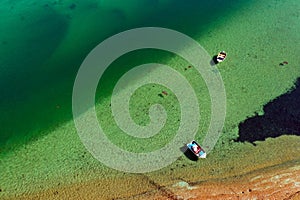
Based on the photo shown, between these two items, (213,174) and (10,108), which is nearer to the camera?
A: (213,174)

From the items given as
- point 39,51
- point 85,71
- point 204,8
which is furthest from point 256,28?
point 39,51

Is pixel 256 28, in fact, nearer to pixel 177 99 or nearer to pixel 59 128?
pixel 177 99

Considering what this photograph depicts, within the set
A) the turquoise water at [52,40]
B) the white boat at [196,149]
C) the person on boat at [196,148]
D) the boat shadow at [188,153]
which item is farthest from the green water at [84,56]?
the person on boat at [196,148]

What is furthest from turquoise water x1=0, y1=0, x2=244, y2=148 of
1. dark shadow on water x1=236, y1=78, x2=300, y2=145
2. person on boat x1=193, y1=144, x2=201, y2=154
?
dark shadow on water x1=236, y1=78, x2=300, y2=145

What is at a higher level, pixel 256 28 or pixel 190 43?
pixel 256 28

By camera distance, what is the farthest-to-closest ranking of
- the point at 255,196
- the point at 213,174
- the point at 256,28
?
the point at 256,28, the point at 213,174, the point at 255,196

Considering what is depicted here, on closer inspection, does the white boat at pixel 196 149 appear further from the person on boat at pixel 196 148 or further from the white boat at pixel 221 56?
the white boat at pixel 221 56

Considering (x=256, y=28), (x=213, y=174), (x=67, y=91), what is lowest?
(x=67, y=91)

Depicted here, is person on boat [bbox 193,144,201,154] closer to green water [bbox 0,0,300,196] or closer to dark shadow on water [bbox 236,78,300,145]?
green water [bbox 0,0,300,196]
